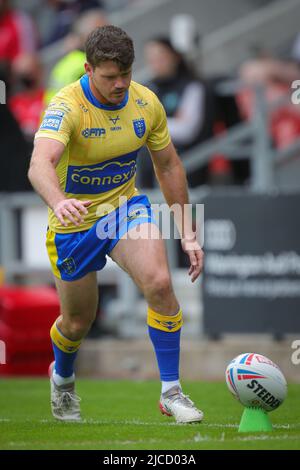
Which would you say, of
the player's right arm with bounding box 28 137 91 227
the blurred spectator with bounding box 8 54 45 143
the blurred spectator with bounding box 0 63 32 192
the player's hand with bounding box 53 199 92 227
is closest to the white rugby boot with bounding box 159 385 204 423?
the player's right arm with bounding box 28 137 91 227

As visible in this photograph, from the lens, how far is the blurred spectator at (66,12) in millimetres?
18031

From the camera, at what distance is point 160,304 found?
7969 millimetres

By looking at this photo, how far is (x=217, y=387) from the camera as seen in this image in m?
11.7

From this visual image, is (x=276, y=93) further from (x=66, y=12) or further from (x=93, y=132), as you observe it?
(x=93, y=132)

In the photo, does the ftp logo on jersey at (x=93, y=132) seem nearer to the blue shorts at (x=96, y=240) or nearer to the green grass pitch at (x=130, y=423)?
the blue shorts at (x=96, y=240)

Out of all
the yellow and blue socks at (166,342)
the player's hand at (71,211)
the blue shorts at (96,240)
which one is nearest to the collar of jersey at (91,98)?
the blue shorts at (96,240)

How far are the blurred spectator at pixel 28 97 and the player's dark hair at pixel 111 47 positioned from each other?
25.9 feet

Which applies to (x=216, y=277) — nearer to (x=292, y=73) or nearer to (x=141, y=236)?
(x=292, y=73)

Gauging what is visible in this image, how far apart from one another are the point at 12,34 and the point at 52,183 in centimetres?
1109

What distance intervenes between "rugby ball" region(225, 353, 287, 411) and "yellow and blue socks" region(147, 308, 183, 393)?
535 millimetres

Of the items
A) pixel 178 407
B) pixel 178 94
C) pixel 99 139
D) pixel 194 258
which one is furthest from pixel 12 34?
pixel 178 407

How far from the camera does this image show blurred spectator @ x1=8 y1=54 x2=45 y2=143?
15766mm

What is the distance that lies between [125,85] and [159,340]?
169 centimetres
